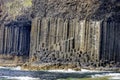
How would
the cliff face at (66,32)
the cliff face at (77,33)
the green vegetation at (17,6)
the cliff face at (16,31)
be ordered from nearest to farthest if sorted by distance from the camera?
the cliff face at (77,33), the cliff face at (66,32), the cliff face at (16,31), the green vegetation at (17,6)

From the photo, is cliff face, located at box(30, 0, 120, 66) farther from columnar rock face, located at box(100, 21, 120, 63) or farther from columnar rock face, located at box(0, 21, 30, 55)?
columnar rock face, located at box(0, 21, 30, 55)

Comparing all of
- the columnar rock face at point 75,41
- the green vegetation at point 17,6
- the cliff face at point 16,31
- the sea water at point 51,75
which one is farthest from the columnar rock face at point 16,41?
the sea water at point 51,75

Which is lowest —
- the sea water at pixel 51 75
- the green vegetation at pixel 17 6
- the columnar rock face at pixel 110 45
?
the sea water at pixel 51 75

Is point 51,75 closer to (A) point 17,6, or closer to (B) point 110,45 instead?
(B) point 110,45

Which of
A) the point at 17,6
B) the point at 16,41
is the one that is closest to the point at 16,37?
the point at 16,41

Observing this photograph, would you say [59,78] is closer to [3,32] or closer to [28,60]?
[28,60]

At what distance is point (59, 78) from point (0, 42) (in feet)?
110

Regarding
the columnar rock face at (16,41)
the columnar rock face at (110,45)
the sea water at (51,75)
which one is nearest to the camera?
the sea water at (51,75)

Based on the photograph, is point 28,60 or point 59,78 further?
point 28,60

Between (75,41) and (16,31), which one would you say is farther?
(16,31)

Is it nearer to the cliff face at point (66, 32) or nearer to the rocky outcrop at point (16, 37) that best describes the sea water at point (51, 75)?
the cliff face at point (66, 32)

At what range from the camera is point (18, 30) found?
80.1 meters

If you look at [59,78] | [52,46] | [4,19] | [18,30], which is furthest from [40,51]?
[59,78]

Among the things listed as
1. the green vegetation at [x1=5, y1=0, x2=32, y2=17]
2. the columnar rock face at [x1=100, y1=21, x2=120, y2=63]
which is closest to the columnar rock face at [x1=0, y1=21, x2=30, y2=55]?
the green vegetation at [x1=5, y1=0, x2=32, y2=17]
